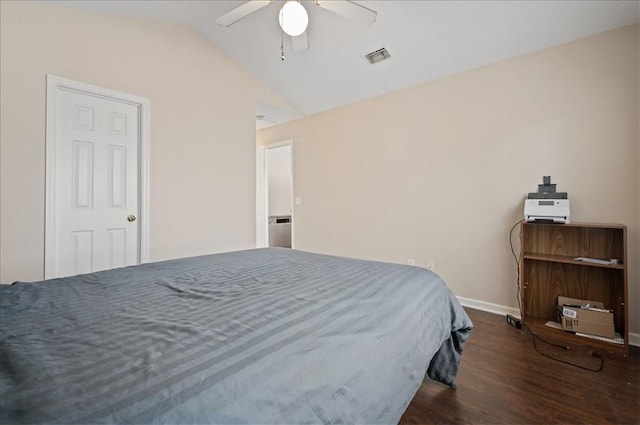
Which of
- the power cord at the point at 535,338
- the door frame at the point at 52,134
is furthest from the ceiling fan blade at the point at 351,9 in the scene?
the power cord at the point at 535,338

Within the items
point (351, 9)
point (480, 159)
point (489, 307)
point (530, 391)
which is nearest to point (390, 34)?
point (351, 9)

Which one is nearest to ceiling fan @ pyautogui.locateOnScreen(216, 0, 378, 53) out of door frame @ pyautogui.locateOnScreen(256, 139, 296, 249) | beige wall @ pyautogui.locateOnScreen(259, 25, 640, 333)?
beige wall @ pyautogui.locateOnScreen(259, 25, 640, 333)

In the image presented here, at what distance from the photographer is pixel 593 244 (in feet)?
7.87

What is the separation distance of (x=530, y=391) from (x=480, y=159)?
6.73 feet

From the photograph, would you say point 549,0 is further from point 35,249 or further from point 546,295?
point 35,249

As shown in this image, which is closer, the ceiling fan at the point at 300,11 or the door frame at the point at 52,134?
the ceiling fan at the point at 300,11

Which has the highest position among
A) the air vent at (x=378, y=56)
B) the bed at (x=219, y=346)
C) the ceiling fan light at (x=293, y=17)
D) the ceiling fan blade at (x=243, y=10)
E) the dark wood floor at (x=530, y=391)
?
the air vent at (x=378, y=56)

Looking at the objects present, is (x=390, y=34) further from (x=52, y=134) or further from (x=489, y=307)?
(x=52, y=134)

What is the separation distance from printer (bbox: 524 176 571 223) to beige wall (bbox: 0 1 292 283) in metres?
2.95

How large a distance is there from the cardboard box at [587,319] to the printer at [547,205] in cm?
69

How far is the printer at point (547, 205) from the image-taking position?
2.34 m

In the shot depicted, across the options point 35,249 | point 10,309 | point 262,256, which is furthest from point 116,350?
point 35,249

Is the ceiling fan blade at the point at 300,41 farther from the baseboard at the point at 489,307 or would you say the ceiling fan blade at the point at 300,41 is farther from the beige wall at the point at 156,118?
the baseboard at the point at 489,307

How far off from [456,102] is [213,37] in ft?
8.98
